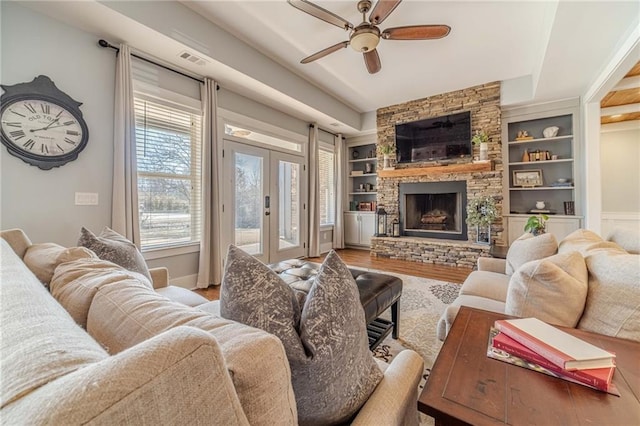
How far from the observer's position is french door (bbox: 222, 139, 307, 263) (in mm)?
3857

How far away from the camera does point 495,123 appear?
14.8 ft

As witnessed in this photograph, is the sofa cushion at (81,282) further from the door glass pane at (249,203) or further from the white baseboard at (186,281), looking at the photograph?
the door glass pane at (249,203)

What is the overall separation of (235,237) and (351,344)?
11.3 ft

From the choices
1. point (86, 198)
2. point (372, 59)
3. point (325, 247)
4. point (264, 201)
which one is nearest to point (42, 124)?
point (86, 198)

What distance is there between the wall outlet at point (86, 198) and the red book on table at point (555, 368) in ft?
10.8

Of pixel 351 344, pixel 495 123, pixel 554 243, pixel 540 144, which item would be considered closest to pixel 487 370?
pixel 351 344

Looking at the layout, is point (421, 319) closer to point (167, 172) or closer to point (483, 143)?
point (167, 172)

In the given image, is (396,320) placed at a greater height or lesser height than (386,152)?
lesser

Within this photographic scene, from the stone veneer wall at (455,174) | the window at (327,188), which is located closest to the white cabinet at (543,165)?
the stone veneer wall at (455,174)

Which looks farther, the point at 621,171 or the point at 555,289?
the point at 621,171

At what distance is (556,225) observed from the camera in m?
4.20

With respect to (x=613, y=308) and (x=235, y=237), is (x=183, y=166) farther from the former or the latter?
(x=613, y=308)

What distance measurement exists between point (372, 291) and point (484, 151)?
3.78m

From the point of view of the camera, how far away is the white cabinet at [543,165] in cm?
419
